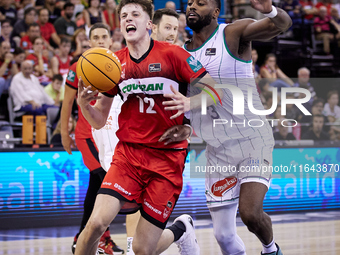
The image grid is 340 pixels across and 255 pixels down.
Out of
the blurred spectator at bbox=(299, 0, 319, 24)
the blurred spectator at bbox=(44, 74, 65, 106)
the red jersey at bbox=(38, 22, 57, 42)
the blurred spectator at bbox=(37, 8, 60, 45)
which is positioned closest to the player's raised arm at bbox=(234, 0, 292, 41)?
the blurred spectator at bbox=(44, 74, 65, 106)

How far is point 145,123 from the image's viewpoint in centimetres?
347

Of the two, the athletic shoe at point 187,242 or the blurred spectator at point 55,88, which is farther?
the blurred spectator at point 55,88

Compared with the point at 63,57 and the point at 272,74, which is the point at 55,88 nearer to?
the point at 63,57

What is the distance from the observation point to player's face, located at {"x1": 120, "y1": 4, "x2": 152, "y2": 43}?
3498mm

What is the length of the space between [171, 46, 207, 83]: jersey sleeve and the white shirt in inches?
220

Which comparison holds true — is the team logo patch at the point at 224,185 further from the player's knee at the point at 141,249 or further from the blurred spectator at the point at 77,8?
the blurred spectator at the point at 77,8

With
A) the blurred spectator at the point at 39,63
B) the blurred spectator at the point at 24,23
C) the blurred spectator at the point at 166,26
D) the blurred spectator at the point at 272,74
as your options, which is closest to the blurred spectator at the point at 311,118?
the blurred spectator at the point at 272,74

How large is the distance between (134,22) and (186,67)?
1.72 ft

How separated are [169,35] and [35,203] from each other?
329cm

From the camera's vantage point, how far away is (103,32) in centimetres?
519

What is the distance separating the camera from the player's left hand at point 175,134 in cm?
342

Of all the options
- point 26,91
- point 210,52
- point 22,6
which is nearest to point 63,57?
point 26,91

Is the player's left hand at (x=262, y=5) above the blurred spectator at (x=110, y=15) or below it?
below

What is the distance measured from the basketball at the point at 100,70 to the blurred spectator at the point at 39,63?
6289mm
